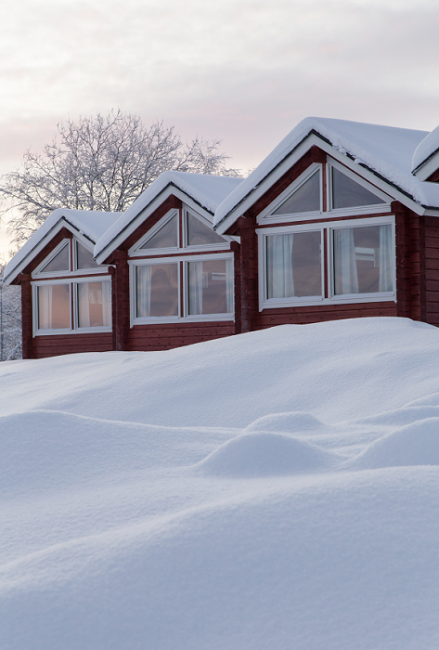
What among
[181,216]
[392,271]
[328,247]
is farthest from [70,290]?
[392,271]

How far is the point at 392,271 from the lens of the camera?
11.3m

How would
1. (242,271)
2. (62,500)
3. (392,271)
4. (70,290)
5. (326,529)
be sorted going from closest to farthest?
(326,529) < (62,500) < (392,271) < (242,271) < (70,290)

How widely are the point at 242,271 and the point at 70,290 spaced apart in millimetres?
5953

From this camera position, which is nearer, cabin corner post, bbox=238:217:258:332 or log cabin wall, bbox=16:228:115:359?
cabin corner post, bbox=238:217:258:332

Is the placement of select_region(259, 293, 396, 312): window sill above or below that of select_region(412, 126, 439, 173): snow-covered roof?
below

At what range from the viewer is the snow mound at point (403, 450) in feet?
10.4

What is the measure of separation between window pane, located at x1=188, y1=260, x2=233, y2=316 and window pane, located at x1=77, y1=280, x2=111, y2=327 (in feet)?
9.86

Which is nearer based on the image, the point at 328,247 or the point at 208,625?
the point at 208,625

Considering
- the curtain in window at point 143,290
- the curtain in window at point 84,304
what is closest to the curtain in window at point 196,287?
the curtain in window at point 143,290

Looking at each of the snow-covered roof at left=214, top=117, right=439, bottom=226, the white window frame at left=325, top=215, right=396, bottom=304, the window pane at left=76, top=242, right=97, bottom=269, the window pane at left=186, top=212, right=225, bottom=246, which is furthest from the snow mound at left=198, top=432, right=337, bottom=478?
the window pane at left=76, top=242, right=97, bottom=269

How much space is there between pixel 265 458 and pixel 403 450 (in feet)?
2.06

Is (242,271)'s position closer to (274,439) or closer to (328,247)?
(328,247)

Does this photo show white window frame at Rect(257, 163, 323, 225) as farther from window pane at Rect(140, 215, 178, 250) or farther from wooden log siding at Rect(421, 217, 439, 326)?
window pane at Rect(140, 215, 178, 250)

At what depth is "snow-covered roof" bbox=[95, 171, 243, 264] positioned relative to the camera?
44.4 feet
